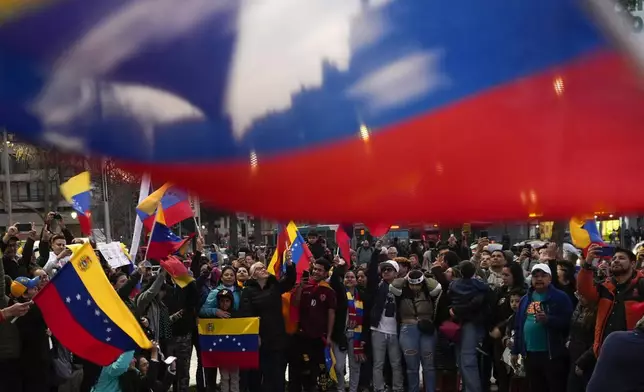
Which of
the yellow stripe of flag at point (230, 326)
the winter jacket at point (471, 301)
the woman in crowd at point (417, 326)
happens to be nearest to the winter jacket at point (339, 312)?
the woman in crowd at point (417, 326)

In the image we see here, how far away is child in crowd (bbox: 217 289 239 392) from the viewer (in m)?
10.6

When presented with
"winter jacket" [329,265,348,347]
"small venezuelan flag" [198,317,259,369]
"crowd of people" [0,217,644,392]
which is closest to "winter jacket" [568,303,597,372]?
"crowd of people" [0,217,644,392]

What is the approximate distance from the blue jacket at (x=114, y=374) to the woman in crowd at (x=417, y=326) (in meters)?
3.50

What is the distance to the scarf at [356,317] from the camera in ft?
36.1

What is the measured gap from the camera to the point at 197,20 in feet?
8.45

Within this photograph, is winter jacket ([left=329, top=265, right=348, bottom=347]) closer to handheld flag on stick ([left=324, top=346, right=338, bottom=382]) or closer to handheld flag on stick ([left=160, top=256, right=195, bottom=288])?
handheld flag on stick ([left=324, top=346, right=338, bottom=382])

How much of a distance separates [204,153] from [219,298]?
8.22 meters

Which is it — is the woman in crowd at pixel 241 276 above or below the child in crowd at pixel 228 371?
above

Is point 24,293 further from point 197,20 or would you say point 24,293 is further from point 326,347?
point 197,20

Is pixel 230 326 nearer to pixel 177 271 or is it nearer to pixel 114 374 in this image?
pixel 177 271

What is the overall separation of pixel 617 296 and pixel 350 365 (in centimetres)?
406

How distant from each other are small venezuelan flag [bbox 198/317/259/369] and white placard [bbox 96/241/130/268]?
3.99 feet

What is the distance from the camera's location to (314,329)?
1041cm

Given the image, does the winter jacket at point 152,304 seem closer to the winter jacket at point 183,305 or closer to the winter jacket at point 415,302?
Answer: the winter jacket at point 183,305
